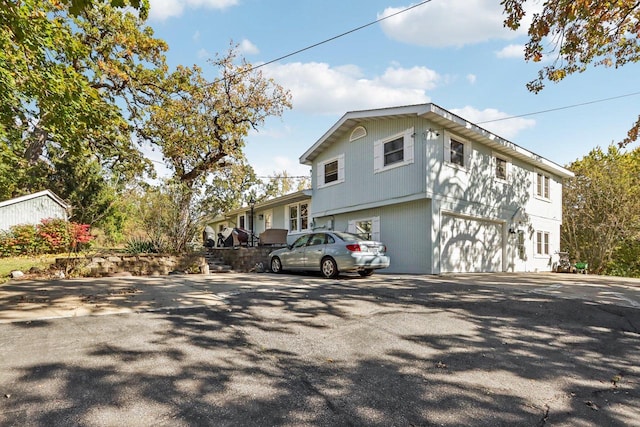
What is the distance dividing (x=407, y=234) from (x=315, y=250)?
374cm

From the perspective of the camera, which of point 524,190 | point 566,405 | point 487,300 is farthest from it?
point 524,190

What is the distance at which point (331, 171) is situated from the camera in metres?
15.9

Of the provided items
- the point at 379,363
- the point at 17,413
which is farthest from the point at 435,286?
the point at 17,413

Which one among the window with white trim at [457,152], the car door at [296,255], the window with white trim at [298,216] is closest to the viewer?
the car door at [296,255]

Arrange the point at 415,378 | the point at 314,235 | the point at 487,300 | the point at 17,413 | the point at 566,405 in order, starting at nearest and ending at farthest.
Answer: the point at 17,413
the point at 566,405
the point at 415,378
the point at 487,300
the point at 314,235

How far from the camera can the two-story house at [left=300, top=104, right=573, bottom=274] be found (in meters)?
11.7

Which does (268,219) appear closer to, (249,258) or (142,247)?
(249,258)

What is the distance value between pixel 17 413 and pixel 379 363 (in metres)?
2.91

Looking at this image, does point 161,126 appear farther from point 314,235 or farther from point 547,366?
point 547,366

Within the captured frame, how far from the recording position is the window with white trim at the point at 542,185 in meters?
16.8

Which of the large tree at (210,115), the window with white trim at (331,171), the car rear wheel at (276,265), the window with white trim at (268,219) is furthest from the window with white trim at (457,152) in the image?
the window with white trim at (268,219)

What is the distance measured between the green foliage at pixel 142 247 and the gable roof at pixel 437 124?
311 inches

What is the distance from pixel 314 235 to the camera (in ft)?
35.0

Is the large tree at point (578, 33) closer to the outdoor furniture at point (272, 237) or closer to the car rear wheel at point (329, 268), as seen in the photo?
the car rear wheel at point (329, 268)
